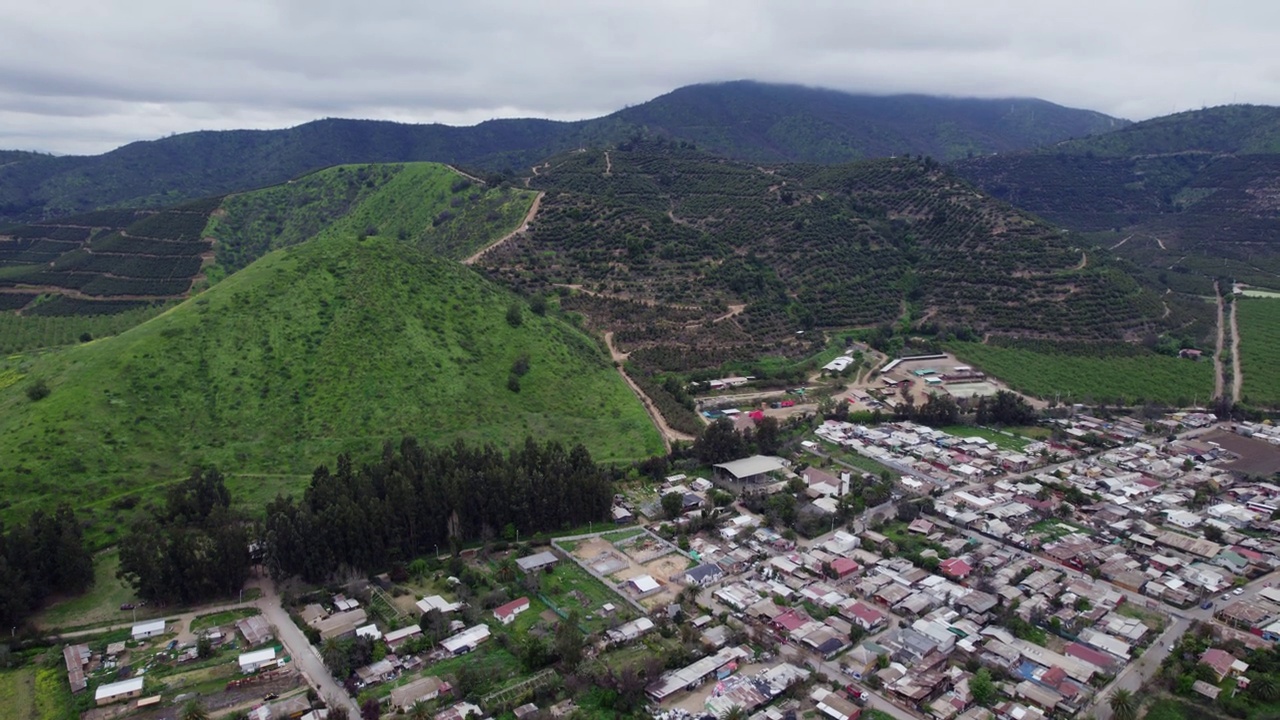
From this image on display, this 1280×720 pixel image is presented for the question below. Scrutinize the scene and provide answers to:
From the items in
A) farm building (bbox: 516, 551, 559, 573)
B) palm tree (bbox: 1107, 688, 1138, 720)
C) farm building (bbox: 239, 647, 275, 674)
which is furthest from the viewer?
farm building (bbox: 516, 551, 559, 573)

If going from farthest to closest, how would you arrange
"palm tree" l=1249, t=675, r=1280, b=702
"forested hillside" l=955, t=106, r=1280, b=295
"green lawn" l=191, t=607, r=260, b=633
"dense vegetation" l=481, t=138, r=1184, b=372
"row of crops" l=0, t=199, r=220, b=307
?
"forested hillside" l=955, t=106, r=1280, b=295
"row of crops" l=0, t=199, r=220, b=307
"dense vegetation" l=481, t=138, r=1184, b=372
"green lawn" l=191, t=607, r=260, b=633
"palm tree" l=1249, t=675, r=1280, b=702

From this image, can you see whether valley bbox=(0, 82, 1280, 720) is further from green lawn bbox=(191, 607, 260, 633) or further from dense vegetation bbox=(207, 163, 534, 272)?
dense vegetation bbox=(207, 163, 534, 272)

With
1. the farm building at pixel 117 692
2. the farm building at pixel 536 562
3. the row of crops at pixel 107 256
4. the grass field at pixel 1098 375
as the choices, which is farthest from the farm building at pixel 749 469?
the row of crops at pixel 107 256

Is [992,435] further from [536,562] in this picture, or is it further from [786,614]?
[536,562]

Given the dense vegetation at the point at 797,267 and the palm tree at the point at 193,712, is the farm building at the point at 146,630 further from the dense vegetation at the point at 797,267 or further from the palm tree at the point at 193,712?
the dense vegetation at the point at 797,267

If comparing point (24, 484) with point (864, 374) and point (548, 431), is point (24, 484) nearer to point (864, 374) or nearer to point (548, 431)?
point (548, 431)

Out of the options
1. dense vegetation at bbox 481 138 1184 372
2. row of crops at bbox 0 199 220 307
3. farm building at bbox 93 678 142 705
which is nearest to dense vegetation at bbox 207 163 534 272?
row of crops at bbox 0 199 220 307
